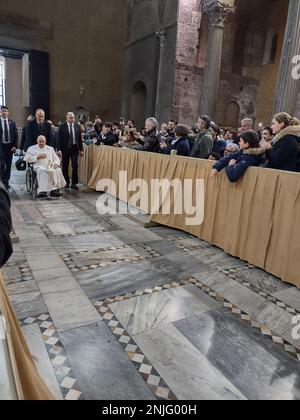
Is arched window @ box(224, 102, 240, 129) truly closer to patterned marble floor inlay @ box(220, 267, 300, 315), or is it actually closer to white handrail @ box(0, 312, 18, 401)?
patterned marble floor inlay @ box(220, 267, 300, 315)

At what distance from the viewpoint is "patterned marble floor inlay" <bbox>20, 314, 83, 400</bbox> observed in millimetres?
1618

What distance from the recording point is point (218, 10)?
10.1 metres

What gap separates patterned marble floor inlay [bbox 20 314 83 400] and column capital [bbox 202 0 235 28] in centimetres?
1114

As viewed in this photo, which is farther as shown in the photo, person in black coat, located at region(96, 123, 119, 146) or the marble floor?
person in black coat, located at region(96, 123, 119, 146)

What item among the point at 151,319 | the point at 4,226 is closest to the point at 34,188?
the point at 151,319

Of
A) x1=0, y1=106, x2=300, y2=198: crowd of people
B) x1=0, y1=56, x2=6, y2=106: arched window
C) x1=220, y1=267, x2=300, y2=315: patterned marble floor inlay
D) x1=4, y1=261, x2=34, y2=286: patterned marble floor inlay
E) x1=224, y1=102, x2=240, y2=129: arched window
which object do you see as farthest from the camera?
x1=0, y1=56, x2=6, y2=106: arched window

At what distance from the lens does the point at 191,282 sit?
9.60ft

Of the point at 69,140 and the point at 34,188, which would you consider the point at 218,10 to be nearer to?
the point at 69,140

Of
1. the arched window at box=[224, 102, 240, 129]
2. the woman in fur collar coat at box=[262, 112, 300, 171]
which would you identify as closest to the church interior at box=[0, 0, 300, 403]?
the woman in fur collar coat at box=[262, 112, 300, 171]

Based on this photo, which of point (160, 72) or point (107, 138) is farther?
point (160, 72)

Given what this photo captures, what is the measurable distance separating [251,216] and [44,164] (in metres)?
4.29

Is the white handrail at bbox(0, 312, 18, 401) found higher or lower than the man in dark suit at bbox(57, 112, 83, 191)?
lower

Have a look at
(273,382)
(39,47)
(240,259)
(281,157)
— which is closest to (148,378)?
(273,382)

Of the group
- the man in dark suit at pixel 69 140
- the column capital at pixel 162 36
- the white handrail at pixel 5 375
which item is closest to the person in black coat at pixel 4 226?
the white handrail at pixel 5 375
